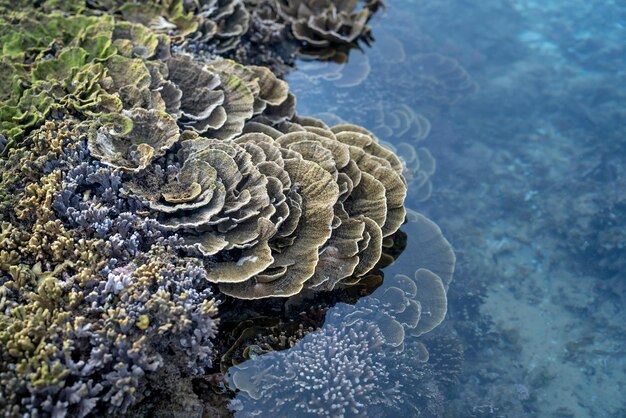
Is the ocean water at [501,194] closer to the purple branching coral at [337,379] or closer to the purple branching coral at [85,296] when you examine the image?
the purple branching coral at [337,379]

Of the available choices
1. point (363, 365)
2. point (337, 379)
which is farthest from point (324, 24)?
point (337, 379)

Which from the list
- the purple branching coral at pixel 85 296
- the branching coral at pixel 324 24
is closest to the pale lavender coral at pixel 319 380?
the purple branching coral at pixel 85 296

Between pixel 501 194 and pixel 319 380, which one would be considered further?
pixel 501 194

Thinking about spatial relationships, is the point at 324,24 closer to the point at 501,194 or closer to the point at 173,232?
the point at 501,194

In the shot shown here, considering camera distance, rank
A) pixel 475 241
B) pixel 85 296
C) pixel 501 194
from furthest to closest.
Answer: pixel 501 194 < pixel 475 241 < pixel 85 296

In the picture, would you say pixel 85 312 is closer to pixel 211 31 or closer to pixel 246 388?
pixel 246 388

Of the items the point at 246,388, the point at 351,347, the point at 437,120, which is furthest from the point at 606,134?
the point at 246,388

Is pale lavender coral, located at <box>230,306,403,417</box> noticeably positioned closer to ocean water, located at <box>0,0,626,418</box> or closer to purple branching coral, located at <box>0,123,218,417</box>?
ocean water, located at <box>0,0,626,418</box>
